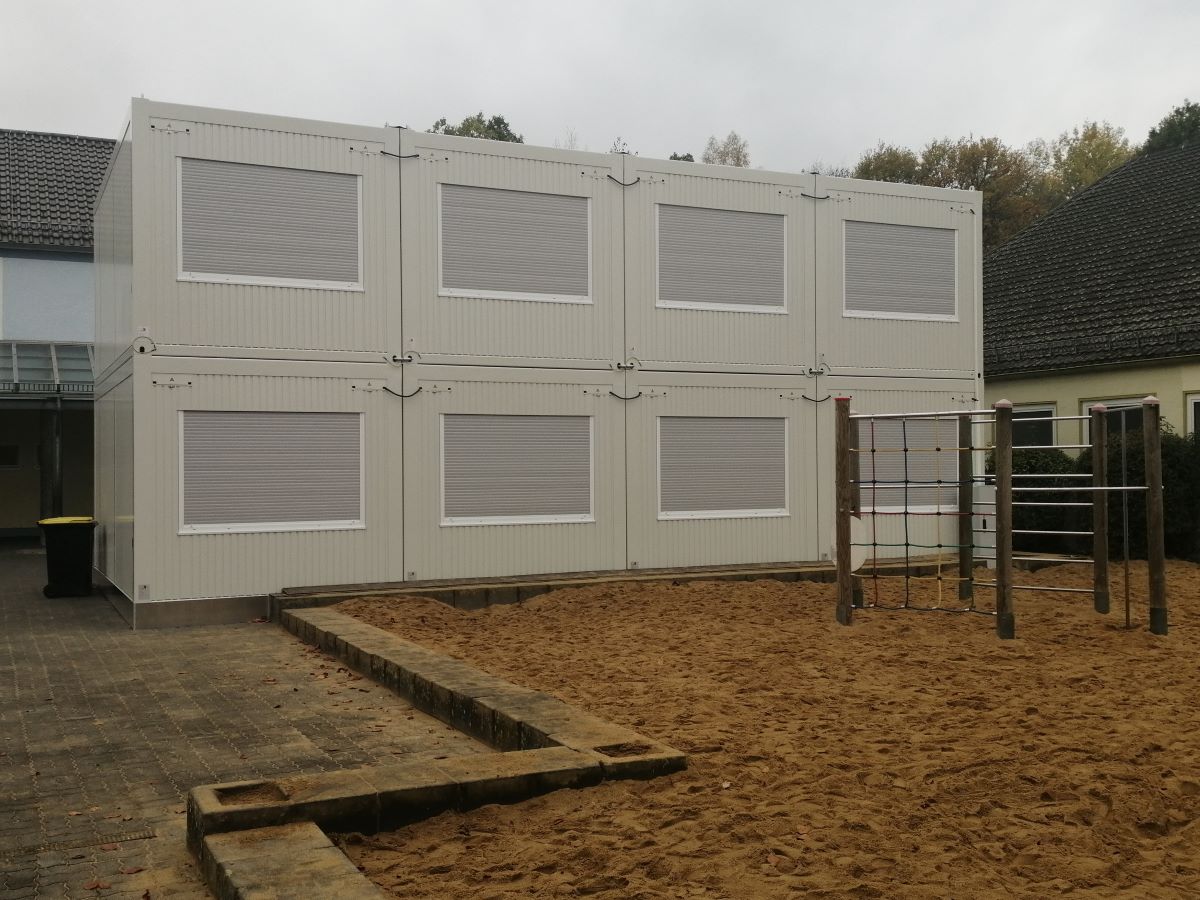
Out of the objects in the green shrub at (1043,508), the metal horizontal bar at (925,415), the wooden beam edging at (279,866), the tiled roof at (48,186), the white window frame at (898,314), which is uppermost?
the tiled roof at (48,186)

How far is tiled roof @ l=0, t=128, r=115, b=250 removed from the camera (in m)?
27.3

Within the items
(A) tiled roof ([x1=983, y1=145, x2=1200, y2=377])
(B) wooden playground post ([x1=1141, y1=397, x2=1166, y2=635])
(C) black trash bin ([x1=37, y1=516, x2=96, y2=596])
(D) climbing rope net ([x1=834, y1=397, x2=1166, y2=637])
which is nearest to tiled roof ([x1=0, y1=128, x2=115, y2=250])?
(C) black trash bin ([x1=37, y1=516, x2=96, y2=596])

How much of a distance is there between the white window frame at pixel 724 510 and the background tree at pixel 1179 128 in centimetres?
2708

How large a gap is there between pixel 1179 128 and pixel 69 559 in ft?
112

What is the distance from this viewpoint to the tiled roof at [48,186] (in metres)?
27.3

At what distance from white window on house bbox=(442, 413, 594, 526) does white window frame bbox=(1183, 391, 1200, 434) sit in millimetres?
9664

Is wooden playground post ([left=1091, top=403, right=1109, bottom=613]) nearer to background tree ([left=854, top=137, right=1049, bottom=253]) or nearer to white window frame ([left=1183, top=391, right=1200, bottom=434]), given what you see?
white window frame ([left=1183, top=391, right=1200, bottom=434])

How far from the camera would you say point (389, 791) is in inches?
210

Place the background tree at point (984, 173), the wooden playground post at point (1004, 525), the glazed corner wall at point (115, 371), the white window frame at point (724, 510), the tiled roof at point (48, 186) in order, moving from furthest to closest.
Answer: the background tree at point (984, 173), the tiled roof at point (48, 186), the white window frame at point (724, 510), the glazed corner wall at point (115, 371), the wooden playground post at point (1004, 525)

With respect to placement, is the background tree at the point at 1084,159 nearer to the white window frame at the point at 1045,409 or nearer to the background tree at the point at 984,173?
the background tree at the point at 984,173

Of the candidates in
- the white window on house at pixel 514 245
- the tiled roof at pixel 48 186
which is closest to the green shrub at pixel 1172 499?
the white window on house at pixel 514 245

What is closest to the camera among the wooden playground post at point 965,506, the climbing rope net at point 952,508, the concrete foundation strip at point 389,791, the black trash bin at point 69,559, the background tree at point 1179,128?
the concrete foundation strip at point 389,791

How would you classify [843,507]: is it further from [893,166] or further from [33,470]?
[893,166]

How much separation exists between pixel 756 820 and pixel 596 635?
18.7 ft
